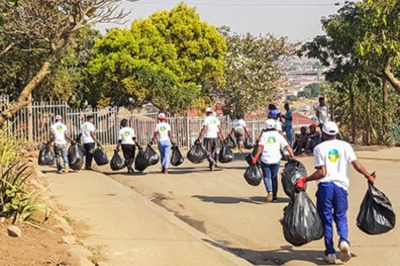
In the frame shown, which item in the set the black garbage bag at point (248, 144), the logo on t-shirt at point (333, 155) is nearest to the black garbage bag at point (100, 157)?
the black garbage bag at point (248, 144)

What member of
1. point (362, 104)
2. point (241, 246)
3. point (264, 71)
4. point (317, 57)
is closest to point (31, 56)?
point (317, 57)

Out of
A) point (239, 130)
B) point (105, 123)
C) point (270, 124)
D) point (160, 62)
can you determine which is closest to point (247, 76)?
point (160, 62)

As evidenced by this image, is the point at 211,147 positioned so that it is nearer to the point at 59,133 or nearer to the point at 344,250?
the point at 59,133

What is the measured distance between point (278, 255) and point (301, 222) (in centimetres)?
97

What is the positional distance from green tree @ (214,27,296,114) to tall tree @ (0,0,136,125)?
19.1 m

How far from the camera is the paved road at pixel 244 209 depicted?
8.17 m

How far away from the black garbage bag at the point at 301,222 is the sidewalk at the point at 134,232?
71 centimetres

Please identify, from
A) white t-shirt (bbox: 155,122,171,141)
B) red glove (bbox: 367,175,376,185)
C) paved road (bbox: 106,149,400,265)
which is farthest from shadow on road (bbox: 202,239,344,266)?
white t-shirt (bbox: 155,122,171,141)

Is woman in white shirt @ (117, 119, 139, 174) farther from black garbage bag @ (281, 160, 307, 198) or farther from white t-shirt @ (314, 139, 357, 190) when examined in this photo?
white t-shirt @ (314, 139, 357, 190)

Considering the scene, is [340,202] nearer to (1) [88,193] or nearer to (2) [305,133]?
(1) [88,193]

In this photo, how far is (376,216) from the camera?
7523mm

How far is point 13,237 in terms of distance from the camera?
24.2ft

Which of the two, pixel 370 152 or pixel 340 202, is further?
pixel 370 152

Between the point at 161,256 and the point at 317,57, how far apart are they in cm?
1538
